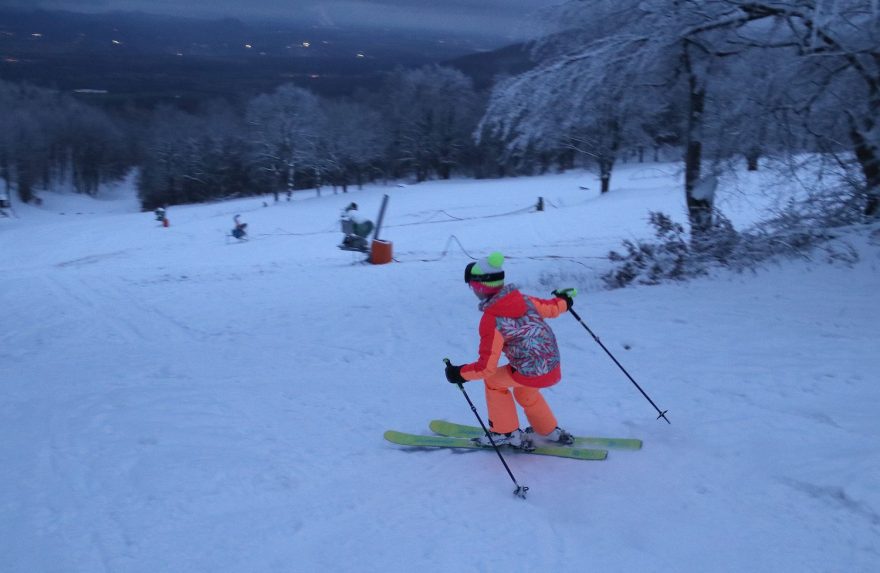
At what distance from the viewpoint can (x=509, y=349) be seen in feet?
15.1

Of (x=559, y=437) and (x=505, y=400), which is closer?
(x=505, y=400)

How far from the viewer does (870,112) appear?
8641 millimetres

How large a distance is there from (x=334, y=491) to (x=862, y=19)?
9.00 meters

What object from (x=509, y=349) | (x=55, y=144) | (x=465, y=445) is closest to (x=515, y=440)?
(x=465, y=445)

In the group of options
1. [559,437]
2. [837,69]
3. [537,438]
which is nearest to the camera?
[559,437]

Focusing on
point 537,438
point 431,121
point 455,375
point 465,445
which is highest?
point 431,121

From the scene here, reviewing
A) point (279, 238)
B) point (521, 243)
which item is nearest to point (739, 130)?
point (521, 243)

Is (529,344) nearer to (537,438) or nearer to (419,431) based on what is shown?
(537,438)

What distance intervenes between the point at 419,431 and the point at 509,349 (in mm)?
1608

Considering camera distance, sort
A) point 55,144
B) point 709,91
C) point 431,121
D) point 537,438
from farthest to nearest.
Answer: point 55,144, point 431,121, point 709,91, point 537,438

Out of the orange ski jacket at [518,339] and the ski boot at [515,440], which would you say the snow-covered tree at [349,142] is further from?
the orange ski jacket at [518,339]

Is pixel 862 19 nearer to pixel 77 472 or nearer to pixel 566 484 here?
pixel 566 484

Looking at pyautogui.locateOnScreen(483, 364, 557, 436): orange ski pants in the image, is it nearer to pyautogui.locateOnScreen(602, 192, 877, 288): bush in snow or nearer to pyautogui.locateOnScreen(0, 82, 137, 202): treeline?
pyautogui.locateOnScreen(602, 192, 877, 288): bush in snow

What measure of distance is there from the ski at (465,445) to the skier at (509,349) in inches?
5.6
